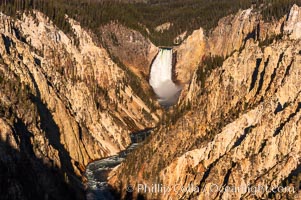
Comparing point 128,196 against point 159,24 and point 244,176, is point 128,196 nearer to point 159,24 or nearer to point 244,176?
point 244,176

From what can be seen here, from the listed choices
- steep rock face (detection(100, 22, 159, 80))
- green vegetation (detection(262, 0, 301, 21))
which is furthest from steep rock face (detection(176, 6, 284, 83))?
steep rock face (detection(100, 22, 159, 80))

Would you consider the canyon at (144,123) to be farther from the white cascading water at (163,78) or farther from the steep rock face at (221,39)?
the white cascading water at (163,78)

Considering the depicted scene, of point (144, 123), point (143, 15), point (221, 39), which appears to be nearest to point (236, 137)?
point (144, 123)

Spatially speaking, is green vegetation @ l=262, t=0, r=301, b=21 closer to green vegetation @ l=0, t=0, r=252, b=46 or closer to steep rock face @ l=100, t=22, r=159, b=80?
green vegetation @ l=0, t=0, r=252, b=46

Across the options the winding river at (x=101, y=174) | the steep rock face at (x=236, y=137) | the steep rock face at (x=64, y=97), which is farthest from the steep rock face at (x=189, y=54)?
the steep rock face at (x=236, y=137)

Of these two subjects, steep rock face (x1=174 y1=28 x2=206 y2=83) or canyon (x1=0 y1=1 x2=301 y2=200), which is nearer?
canyon (x1=0 y1=1 x2=301 y2=200)
